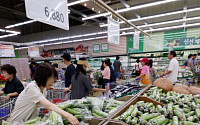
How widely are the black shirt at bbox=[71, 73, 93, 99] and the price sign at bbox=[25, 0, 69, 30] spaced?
3.79 feet

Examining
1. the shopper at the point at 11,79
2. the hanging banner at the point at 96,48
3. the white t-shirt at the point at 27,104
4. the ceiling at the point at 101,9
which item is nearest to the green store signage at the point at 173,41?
the ceiling at the point at 101,9

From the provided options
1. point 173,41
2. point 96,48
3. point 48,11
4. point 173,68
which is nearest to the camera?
point 48,11

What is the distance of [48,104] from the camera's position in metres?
1.43

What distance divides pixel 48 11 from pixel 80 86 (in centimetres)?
163

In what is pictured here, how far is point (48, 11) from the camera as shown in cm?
212

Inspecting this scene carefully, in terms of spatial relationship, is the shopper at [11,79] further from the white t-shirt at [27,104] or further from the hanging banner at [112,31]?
the hanging banner at [112,31]

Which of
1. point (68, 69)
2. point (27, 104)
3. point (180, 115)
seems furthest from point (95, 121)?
point (68, 69)

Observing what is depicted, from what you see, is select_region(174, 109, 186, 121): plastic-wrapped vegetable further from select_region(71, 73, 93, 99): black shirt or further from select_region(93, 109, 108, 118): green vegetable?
select_region(71, 73, 93, 99): black shirt

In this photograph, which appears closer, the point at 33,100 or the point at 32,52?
the point at 33,100

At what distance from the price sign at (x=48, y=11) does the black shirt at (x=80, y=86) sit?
1155 millimetres

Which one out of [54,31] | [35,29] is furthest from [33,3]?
[35,29]

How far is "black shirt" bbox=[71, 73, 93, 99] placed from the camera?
111 inches

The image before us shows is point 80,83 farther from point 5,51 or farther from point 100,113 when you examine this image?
point 5,51

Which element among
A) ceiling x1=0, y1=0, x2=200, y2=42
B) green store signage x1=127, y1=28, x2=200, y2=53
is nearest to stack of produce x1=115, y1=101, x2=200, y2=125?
ceiling x1=0, y1=0, x2=200, y2=42
